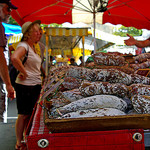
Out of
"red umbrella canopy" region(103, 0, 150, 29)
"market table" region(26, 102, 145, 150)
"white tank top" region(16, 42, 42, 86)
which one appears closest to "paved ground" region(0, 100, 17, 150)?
"white tank top" region(16, 42, 42, 86)


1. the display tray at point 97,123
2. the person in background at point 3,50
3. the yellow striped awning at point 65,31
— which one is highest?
the yellow striped awning at point 65,31

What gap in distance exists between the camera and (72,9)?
5.47 metres

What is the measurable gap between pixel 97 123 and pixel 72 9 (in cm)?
515

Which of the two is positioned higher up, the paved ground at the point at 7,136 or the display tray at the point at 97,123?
the display tray at the point at 97,123

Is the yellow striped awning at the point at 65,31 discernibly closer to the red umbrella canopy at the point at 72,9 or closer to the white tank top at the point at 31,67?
the red umbrella canopy at the point at 72,9

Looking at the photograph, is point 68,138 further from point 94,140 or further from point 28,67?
point 28,67

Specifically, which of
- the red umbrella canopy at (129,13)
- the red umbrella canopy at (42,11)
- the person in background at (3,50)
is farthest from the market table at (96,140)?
the red umbrella canopy at (129,13)

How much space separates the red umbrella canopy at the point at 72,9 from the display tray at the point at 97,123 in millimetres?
4057

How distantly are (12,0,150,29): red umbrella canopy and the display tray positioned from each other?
4.06m

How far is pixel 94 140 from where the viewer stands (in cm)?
81

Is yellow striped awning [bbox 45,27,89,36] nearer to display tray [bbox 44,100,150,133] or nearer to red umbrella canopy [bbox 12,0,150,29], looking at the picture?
red umbrella canopy [bbox 12,0,150,29]

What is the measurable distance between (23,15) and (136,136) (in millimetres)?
4912

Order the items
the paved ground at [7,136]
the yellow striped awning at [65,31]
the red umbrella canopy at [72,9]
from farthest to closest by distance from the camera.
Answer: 1. the yellow striped awning at [65,31]
2. the red umbrella canopy at [72,9]
3. the paved ground at [7,136]

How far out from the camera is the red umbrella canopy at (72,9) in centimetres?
462
